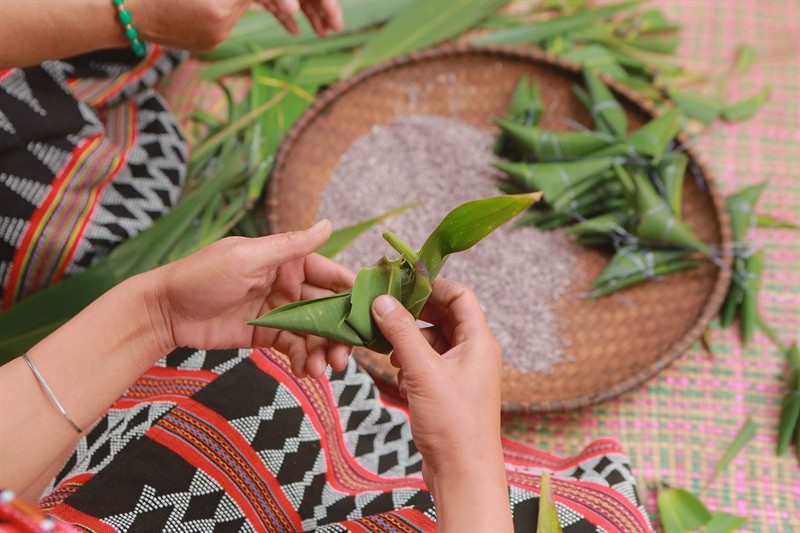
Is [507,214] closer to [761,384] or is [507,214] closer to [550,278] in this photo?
[550,278]

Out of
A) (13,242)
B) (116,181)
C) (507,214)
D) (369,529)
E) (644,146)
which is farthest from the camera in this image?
(644,146)

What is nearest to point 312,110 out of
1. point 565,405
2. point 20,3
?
point 20,3

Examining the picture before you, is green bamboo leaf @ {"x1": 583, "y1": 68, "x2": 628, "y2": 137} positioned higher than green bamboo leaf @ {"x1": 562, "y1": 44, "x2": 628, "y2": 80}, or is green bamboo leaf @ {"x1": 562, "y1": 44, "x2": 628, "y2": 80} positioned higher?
green bamboo leaf @ {"x1": 562, "y1": 44, "x2": 628, "y2": 80}

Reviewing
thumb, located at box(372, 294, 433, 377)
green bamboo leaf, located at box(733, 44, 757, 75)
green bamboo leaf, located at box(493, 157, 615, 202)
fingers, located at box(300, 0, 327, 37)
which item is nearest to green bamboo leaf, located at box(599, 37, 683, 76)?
green bamboo leaf, located at box(733, 44, 757, 75)

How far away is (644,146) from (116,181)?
2.90 feet

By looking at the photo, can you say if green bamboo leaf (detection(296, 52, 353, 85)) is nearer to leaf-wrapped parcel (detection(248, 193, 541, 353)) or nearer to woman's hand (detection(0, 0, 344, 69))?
woman's hand (detection(0, 0, 344, 69))

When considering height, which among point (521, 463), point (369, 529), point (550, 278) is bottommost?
point (369, 529)

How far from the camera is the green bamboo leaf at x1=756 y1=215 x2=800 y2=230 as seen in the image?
1266mm

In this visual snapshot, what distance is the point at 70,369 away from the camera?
63 centimetres

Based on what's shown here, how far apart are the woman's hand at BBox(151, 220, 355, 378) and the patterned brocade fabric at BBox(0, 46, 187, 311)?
366 mm

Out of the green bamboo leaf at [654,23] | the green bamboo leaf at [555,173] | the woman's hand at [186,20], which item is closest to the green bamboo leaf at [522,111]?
the green bamboo leaf at [555,173]

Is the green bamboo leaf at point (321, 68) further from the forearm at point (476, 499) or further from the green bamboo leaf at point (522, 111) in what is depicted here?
the forearm at point (476, 499)

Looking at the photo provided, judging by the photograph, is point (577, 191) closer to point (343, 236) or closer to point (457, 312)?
point (343, 236)

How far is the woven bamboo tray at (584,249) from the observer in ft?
3.55
